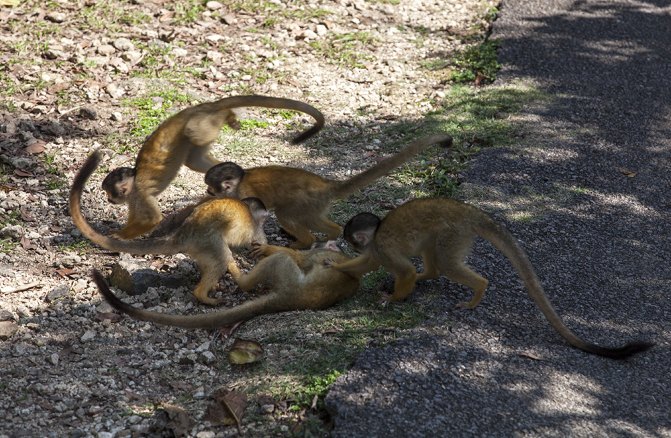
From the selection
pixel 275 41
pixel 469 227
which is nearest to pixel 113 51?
pixel 275 41

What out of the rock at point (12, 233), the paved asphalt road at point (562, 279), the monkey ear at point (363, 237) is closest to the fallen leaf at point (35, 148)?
the rock at point (12, 233)

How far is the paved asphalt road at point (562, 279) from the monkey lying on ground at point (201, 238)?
136 cm

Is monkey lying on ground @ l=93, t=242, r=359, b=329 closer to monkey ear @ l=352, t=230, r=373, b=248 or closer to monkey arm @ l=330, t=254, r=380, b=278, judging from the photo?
monkey arm @ l=330, t=254, r=380, b=278

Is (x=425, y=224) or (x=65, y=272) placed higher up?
(x=425, y=224)

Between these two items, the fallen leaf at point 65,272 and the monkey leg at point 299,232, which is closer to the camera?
the fallen leaf at point 65,272

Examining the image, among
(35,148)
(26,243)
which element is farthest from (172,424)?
(35,148)

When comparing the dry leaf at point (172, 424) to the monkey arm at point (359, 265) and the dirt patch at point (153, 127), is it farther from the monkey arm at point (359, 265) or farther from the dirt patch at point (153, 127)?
the monkey arm at point (359, 265)

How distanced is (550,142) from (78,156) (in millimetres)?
4197

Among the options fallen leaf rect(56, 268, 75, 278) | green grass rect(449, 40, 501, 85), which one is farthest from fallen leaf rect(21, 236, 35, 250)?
green grass rect(449, 40, 501, 85)

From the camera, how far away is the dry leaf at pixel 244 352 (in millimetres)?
5402

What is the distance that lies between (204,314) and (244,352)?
0.48m

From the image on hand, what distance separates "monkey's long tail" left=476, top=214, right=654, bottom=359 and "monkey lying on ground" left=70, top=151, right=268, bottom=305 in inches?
65.9

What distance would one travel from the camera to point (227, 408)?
4914 mm

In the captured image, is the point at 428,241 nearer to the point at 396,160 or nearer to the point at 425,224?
the point at 425,224
